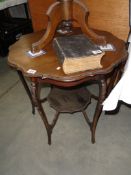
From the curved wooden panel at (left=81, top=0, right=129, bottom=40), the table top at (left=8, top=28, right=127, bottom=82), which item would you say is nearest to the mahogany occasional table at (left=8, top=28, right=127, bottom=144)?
the table top at (left=8, top=28, right=127, bottom=82)

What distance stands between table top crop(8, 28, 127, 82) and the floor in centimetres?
56

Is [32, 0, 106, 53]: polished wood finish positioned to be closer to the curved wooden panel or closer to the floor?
the curved wooden panel

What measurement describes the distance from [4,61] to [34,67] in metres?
1.54

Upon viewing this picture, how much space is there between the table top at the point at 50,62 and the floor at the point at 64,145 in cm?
56

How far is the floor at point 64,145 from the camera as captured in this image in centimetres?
121

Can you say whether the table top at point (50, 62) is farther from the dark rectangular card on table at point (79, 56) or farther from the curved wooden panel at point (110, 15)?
the curved wooden panel at point (110, 15)

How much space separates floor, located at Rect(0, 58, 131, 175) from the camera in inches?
47.8

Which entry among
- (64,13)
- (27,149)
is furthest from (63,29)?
(27,149)

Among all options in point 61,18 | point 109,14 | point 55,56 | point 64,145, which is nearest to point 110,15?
point 109,14

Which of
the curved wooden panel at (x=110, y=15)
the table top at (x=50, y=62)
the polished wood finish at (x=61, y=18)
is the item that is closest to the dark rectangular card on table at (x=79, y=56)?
the table top at (x=50, y=62)

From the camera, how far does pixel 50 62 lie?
105 centimetres

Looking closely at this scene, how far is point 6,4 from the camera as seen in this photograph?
2.23m

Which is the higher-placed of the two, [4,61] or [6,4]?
[6,4]

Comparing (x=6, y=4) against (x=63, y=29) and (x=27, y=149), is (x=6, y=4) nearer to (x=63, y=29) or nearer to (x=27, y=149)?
(x=63, y=29)
